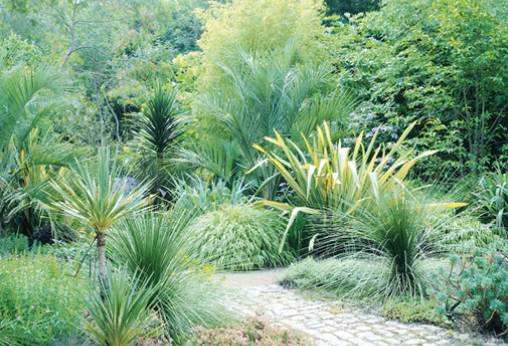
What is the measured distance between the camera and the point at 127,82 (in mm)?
13844

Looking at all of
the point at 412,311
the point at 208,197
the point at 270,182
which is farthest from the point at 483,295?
the point at 270,182

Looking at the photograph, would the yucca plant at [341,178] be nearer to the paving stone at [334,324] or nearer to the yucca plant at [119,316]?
the paving stone at [334,324]

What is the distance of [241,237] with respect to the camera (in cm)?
695

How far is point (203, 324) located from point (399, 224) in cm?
213

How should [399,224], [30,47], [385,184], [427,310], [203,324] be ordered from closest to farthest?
[203,324], [427,310], [399,224], [385,184], [30,47]

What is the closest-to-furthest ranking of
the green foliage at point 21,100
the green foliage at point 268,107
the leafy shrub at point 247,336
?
the leafy shrub at point 247,336 < the green foliage at point 21,100 < the green foliage at point 268,107

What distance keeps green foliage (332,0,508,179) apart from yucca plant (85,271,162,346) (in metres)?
5.81

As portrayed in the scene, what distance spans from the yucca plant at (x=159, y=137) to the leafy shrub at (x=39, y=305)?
5.17 meters

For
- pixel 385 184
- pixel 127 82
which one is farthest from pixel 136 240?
pixel 127 82

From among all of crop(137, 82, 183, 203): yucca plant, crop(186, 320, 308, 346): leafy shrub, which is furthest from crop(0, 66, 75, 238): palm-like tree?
crop(186, 320, 308, 346): leafy shrub

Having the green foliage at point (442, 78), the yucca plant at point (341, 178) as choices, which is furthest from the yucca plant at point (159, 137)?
the green foliage at point (442, 78)

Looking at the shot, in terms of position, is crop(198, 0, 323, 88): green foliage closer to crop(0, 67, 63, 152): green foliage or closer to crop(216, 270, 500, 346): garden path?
crop(0, 67, 63, 152): green foliage

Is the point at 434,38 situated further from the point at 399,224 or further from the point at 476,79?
the point at 399,224

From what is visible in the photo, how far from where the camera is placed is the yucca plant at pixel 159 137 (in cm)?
956
